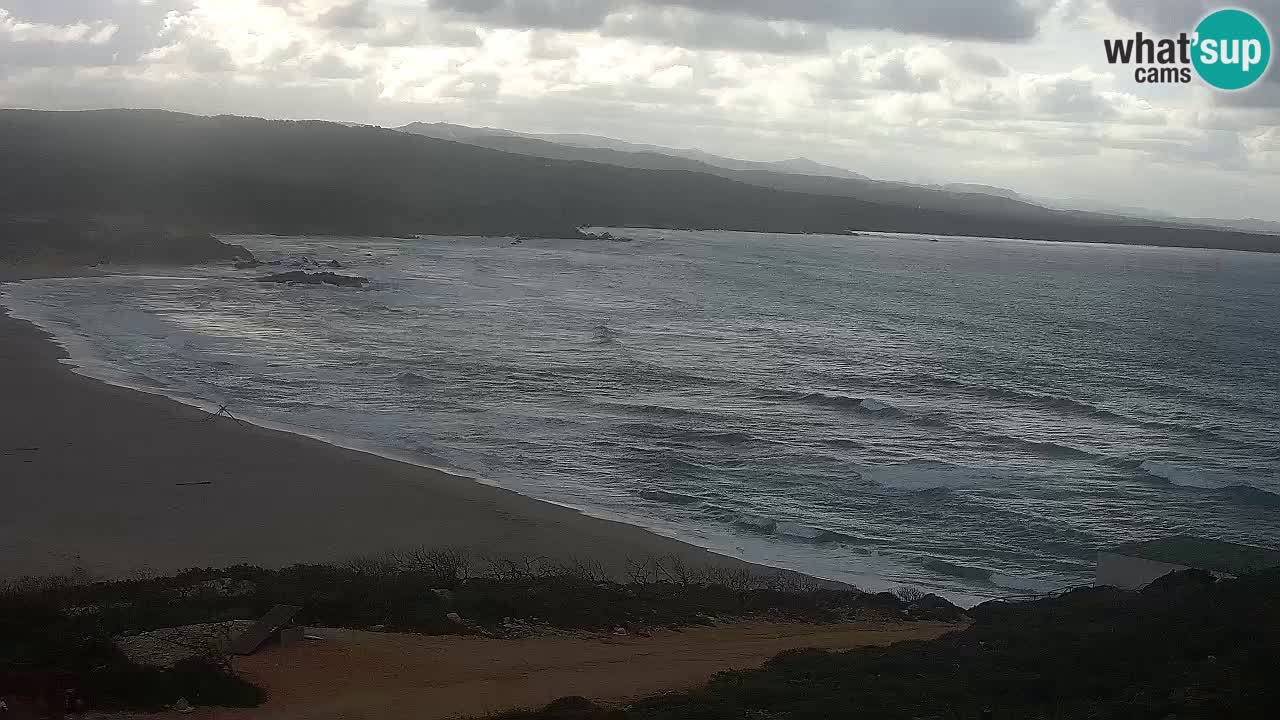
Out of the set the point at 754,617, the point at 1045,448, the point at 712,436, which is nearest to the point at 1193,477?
the point at 1045,448

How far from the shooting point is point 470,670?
11398 mm

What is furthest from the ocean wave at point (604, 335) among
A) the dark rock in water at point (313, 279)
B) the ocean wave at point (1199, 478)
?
the ocean wave at point (1199, 478)

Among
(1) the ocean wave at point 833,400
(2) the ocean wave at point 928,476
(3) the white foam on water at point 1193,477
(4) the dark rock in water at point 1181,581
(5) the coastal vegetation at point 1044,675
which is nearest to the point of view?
(5) the coastal vegetation at point 1044,675

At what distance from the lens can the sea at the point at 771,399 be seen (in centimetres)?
2164

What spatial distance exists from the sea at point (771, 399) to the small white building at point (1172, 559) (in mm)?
623

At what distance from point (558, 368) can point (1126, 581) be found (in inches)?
869

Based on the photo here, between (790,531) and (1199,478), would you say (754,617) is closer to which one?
(790,531)

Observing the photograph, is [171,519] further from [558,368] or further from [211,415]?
[558,368]

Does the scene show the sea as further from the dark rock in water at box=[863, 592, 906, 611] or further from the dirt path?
the dirt path

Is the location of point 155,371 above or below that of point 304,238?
below

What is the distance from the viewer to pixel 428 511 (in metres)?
19.8

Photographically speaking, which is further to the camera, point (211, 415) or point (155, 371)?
point (155, 371)

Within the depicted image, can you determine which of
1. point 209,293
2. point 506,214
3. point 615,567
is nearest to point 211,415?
point 615,567

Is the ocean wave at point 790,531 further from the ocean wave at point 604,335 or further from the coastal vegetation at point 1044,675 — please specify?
the ocean wave at point 604,335
